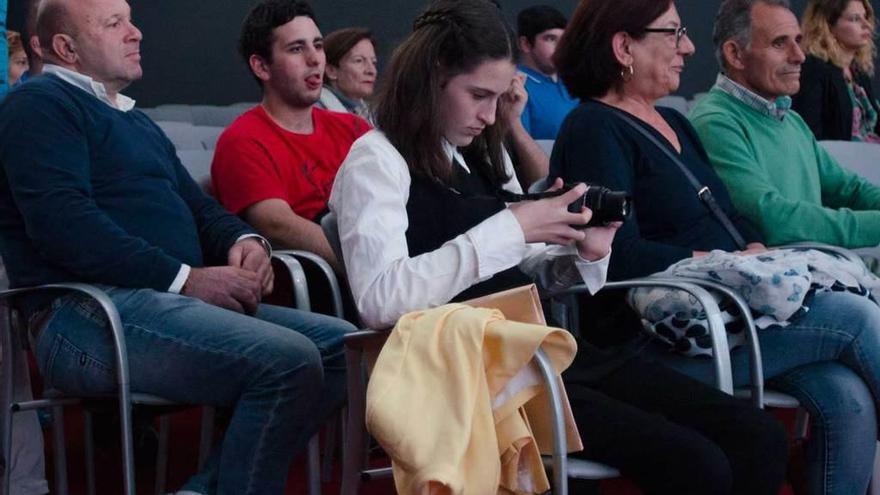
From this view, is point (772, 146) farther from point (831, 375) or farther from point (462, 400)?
point (462, 400)

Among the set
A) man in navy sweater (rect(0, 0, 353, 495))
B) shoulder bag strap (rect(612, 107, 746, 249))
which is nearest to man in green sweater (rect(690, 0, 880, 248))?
shoulder bag strap (rect(612, 107, 746, 249))

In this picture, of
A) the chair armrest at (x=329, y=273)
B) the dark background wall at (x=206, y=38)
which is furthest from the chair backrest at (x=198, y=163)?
the dark background wall at (x=206, y=38)

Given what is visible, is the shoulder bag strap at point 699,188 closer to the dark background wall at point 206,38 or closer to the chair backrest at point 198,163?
the chair backrest at point 198,163

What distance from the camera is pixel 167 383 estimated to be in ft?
7.71

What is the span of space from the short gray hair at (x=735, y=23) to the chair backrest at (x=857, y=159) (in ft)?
1.85

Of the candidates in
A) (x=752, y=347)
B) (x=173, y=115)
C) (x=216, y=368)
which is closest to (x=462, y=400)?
(x=216, y=368)

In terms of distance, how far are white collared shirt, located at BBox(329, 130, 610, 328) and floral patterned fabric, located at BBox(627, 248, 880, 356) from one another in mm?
494

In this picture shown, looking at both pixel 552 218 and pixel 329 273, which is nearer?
pixel 552 218

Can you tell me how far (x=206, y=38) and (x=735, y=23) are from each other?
4.95 meters

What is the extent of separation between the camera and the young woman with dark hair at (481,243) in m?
2.07

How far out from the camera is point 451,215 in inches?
89.7

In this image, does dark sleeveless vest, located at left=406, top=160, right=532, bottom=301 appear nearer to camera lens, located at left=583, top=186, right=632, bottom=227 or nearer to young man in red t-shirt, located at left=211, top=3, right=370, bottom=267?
camera lens, located at left=583, top=186, right=632, bottom=227

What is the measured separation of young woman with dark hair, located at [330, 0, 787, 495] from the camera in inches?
81.4

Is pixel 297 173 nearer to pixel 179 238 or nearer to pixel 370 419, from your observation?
pixel 179 238
